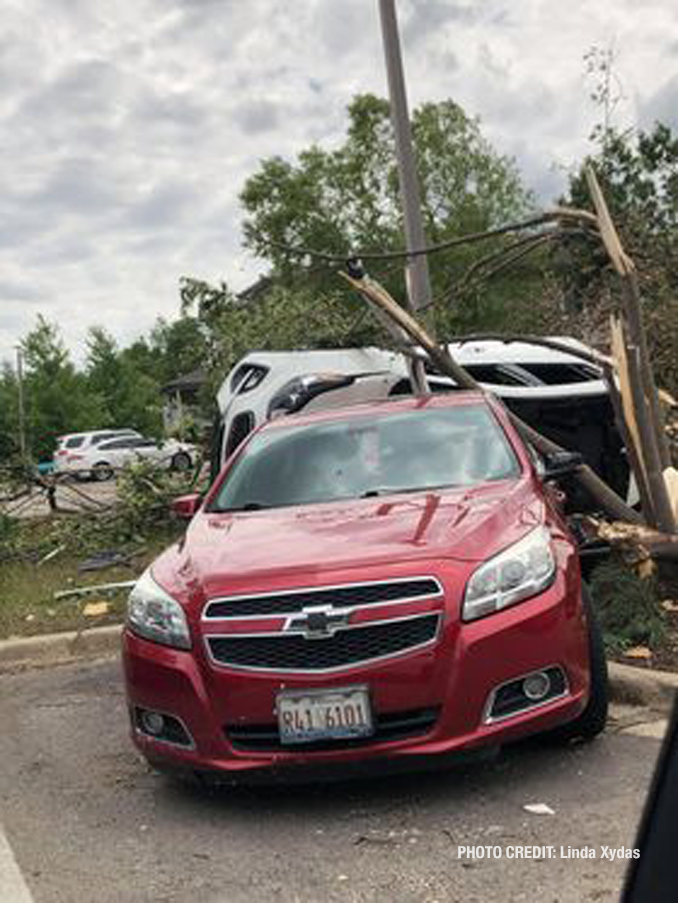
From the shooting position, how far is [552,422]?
9.58m

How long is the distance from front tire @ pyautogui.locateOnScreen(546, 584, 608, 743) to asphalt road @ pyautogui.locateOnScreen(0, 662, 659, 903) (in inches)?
2.7

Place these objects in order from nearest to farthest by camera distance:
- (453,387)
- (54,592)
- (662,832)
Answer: (662,832) < (54,592) < (453,387)

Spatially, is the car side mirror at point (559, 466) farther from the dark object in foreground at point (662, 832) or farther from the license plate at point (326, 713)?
the dark object in foreground at point (662, 832)

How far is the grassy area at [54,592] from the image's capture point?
8109mm

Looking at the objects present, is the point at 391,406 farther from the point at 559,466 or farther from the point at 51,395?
the point at 51,395

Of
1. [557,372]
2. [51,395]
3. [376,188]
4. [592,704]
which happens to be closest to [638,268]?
[557,372]

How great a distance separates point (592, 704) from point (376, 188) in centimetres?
3373

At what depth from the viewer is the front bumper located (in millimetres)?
4082

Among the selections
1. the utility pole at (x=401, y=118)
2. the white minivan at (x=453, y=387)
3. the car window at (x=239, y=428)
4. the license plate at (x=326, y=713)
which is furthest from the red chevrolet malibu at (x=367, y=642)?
the utility pole at (x=401, y=118)

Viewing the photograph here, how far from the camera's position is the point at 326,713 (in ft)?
13.5

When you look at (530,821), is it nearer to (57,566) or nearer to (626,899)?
(626,899)

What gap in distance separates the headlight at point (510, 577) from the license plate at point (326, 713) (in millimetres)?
501

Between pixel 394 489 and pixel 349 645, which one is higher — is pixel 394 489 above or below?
above

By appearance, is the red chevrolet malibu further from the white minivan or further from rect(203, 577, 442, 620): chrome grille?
the white minivan
